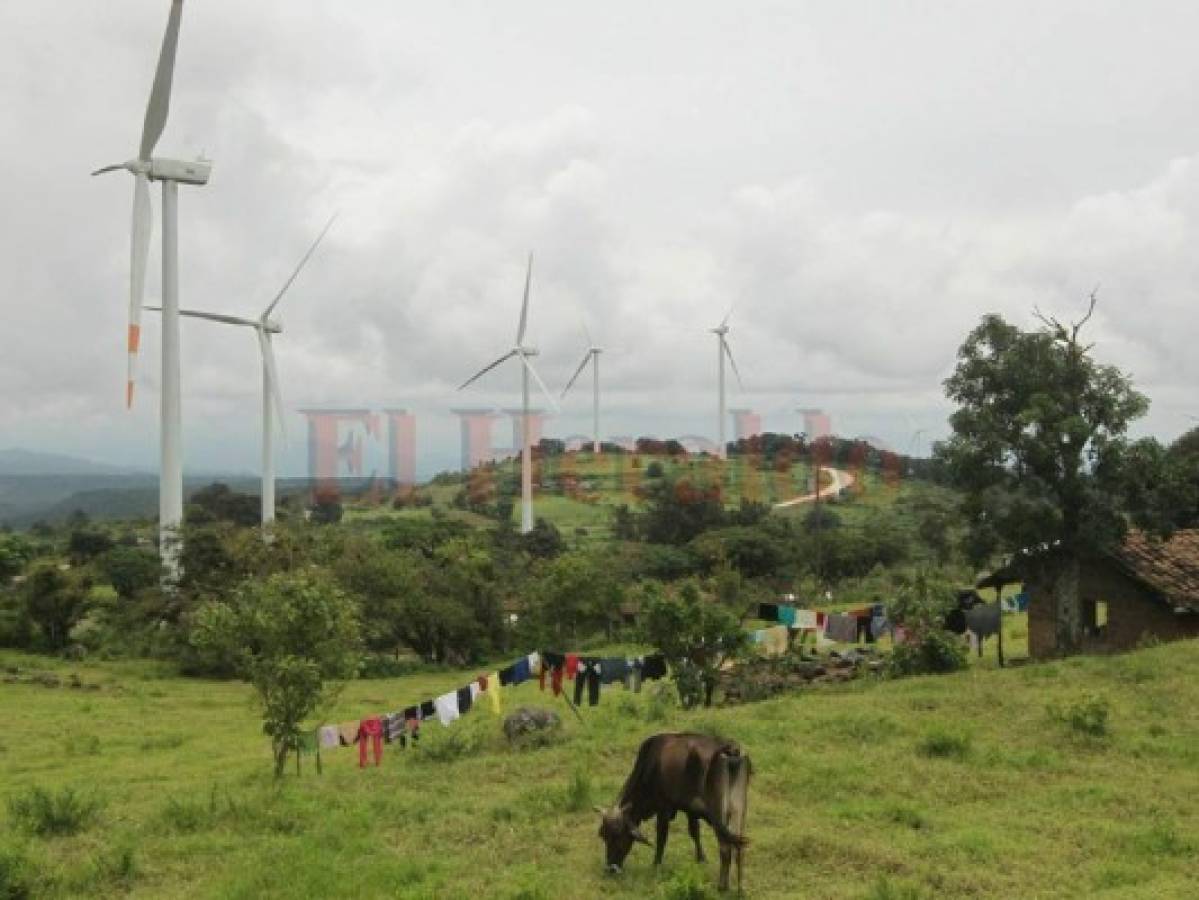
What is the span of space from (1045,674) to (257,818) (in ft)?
54.3

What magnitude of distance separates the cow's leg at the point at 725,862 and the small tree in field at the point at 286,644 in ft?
31.3

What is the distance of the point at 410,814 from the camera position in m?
15.5

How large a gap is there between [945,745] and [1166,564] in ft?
42.1

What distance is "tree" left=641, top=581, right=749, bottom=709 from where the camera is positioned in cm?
2466

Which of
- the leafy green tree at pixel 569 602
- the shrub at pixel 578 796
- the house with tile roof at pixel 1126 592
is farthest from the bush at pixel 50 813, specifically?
the leafy green tree at pixel 569 602

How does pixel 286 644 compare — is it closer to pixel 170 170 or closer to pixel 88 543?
pixel 170 170

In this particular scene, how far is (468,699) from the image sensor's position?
23.2 m

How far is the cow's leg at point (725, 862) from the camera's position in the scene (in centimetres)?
1181

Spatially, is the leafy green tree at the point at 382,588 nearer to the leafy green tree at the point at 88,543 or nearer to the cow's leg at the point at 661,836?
the leafy green tree at the point at 88,543

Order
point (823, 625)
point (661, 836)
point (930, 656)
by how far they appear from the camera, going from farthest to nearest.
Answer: point (823, 625), point (930, 656), point (661, 836)

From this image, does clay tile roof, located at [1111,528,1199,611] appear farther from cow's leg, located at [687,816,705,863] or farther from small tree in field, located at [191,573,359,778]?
small tree in field, located at [191,573,359,778]

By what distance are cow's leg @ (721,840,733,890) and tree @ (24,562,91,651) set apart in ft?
134

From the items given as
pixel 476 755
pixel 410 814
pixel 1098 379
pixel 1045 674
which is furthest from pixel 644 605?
pixel 1098 379

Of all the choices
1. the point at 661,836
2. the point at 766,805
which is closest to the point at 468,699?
the point at 766,805
